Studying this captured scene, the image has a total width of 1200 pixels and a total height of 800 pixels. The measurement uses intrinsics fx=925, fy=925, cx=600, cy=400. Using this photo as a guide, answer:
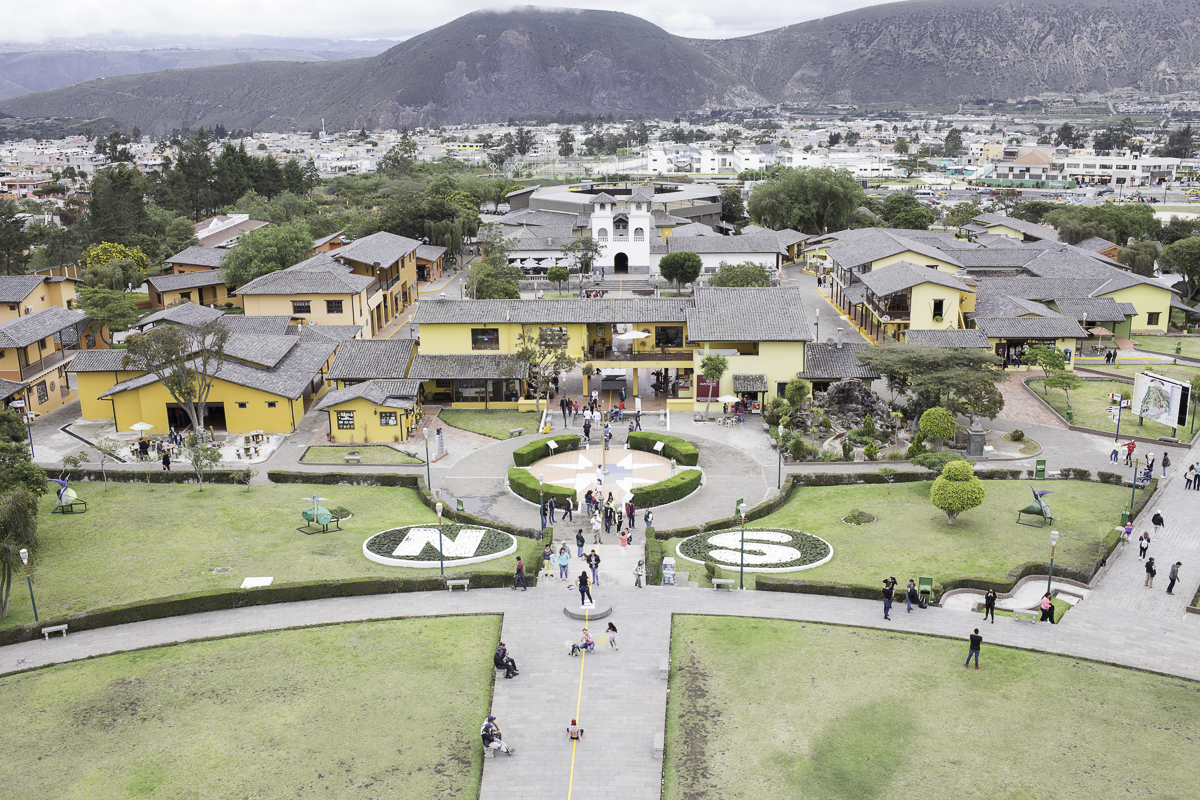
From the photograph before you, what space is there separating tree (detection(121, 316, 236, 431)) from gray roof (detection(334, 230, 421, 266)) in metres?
25.4

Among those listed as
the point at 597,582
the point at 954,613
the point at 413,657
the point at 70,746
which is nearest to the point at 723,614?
the point at 597,582

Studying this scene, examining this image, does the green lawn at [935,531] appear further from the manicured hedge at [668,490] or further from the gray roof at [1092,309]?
the gray roof at [1092,309]

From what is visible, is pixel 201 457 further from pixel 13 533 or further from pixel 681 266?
pixel 681 266

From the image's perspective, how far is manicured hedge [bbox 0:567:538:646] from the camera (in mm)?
29781

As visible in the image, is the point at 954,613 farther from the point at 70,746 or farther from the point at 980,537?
the point at 70,746

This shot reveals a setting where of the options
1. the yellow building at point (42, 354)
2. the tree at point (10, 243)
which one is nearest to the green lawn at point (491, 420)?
the yellow building at point (42, 354)

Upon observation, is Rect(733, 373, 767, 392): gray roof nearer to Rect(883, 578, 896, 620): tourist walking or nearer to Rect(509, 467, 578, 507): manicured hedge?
Rect(509, 467, 578, 507): manicured hedge

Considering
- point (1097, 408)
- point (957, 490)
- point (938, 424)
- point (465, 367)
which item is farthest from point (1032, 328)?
point (465, 367)

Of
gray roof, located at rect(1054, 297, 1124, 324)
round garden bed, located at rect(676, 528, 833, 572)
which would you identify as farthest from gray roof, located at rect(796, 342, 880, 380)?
gray roof, located at rect(1054, 297, 1124, 324)

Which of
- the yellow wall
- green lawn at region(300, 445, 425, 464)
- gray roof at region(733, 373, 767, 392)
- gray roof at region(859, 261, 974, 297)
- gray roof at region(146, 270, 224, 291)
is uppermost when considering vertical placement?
gray roof at region(859, 261, 974, 297)

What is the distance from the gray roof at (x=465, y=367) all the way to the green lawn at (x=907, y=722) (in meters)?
28.4

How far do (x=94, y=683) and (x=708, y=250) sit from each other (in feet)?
249

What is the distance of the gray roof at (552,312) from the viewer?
57594mm

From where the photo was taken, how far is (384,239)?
8662 cm
